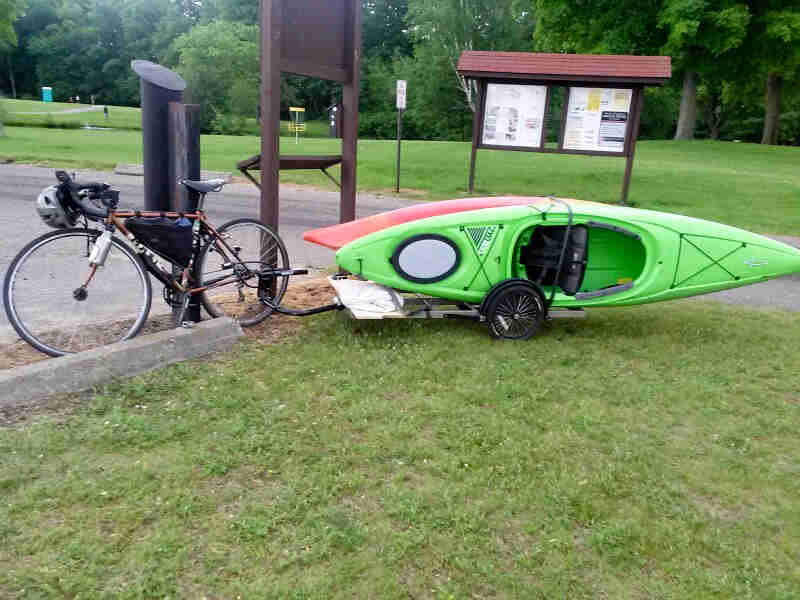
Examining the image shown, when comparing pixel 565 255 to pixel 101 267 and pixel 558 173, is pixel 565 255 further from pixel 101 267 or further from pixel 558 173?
pixel 558 173

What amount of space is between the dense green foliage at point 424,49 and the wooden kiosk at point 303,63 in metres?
11.4

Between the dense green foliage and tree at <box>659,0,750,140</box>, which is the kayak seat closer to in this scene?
the dense green foliage

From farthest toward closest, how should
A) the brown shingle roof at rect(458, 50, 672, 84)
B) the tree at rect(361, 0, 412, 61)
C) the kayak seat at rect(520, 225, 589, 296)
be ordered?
the tree at rect(361, 0, 412, 61), the brown shingle roof at rect(458, 50, 672, 84), the kayak seat at rect(520, 225, 589, 296)

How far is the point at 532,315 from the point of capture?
4.97m

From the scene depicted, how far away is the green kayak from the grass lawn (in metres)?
0.59

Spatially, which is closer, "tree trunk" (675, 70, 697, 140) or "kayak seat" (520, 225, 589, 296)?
"kayak seat" (520, 225, 589, 296)

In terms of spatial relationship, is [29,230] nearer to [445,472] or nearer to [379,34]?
[445,472]

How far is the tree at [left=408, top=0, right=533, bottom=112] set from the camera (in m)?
49.4

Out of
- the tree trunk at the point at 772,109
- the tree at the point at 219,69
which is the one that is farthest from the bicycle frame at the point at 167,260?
the tree at the point at 219,69

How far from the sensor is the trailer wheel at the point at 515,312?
487 cm

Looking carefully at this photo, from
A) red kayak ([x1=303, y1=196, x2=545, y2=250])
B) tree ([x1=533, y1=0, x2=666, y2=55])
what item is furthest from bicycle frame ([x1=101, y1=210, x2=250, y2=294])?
tree ([x1=533, y1=0, x2=666, y2=55])

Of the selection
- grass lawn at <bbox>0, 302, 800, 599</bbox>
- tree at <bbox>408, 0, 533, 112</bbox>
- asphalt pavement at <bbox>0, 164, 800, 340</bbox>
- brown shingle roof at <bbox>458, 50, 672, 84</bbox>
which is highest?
tree at <bbox>408, 0, 533, 112</bbox>

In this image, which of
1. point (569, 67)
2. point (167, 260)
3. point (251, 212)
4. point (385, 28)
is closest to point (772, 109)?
point (569, 67)

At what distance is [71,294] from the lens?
13.5 feet
